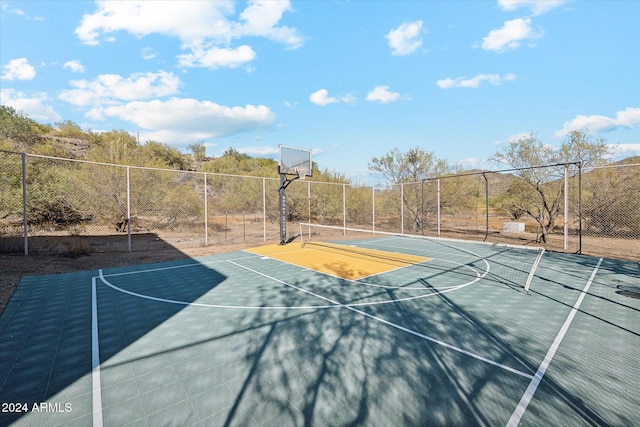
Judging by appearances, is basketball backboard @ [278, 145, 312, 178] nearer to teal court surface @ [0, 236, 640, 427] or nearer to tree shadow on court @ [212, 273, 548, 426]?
teal court surface @ [0, 236, 640, 427]

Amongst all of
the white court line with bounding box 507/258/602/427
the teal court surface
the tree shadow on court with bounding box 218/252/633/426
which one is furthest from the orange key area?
the white court line with bounding box 507/258/602/427

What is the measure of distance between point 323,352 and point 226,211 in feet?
39.0

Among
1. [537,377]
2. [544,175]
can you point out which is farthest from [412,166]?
[537,377]

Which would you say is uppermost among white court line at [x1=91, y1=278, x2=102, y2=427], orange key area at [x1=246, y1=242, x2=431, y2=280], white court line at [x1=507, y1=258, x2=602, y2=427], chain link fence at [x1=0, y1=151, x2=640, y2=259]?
chain link fence at [x1=0, y1=151, x2=640, y2=259]

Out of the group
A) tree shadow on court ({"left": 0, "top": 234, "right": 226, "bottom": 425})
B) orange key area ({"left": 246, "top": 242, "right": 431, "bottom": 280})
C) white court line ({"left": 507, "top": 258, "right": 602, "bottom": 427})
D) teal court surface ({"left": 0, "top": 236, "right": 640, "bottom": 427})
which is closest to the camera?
white court line ({"left": 507, "top": 258, "right": 602, "bottom": 427})

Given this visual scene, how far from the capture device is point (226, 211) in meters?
14.4

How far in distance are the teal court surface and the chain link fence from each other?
209 inches

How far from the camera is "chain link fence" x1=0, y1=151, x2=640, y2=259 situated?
10898 millimetres

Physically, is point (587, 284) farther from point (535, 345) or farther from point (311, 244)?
point (311, 244)

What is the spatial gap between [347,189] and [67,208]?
1488cm

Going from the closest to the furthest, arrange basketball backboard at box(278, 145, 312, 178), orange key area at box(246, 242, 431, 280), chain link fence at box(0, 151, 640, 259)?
orange key area at box(246, 242, 431, 280)
chain link fence at box(0, 151, 640, 259)
basketball backboard at box(278, 145, 312, 178)

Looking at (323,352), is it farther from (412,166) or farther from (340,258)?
(412,166)

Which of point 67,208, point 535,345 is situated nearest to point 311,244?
point 535,345

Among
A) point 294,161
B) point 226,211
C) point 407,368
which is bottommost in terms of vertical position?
point 407,368
